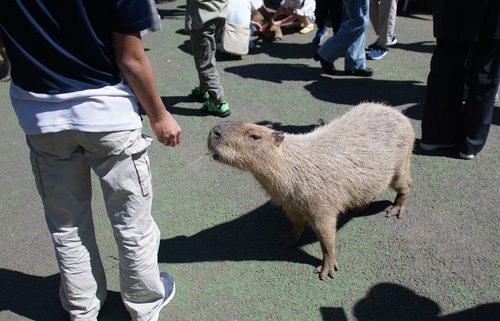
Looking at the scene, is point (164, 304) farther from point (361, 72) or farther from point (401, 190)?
point (361, 72)

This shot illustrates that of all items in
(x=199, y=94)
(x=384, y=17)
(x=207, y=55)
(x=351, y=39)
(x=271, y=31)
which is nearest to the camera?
(x=207, y=55)

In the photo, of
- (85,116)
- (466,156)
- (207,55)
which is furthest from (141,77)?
(466,156)

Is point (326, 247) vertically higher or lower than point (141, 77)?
lower

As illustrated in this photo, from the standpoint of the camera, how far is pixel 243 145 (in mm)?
3016

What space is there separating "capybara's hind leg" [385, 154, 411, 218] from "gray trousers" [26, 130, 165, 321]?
1.97 metres

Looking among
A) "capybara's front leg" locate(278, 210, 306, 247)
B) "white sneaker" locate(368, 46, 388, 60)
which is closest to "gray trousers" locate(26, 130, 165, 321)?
"capybara's front leg" locate(278, 210, 306, 247)

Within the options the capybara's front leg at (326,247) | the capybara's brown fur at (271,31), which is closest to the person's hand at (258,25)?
the capybara's brown fur at (271,31)

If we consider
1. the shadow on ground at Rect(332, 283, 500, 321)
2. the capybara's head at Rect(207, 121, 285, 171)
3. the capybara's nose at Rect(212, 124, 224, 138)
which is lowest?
the shadow on ground at Rect(332, 283, 500, 321)

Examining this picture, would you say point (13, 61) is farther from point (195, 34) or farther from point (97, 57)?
point (195, 34)

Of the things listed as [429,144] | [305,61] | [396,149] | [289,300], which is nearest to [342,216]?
[396,149]

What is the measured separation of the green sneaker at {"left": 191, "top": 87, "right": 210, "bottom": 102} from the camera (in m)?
5.61

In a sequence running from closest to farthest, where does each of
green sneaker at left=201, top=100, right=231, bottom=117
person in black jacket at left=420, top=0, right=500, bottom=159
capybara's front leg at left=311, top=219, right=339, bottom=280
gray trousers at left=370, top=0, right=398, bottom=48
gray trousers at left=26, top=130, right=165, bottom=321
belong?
gray trousers at left=26, top=130, right=165, bottom=321
capybara's front leg at left=311, top=219, right=339, bottom=280
person in black jacket at left=420, top=0, right=500, bottom=159
green sneaker at left=201, top=100, right=231, bottom=117
gray trousers at left=370, top=0, right=398, bottom=48

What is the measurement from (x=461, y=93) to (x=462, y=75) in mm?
170

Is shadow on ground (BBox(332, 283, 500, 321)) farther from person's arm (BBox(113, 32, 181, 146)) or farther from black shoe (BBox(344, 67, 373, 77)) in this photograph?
black shoe (BBox(344, 67, 373, 77))
